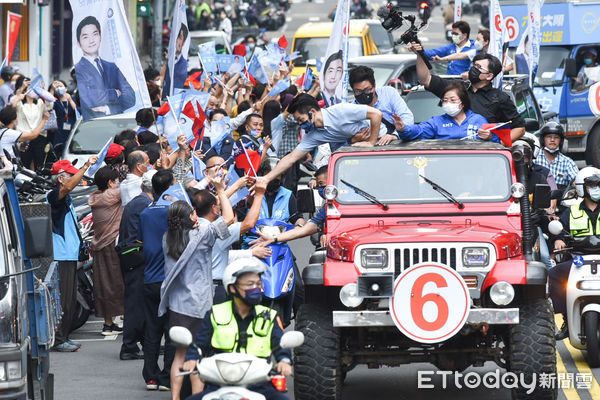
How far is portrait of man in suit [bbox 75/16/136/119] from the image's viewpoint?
42.0 ft

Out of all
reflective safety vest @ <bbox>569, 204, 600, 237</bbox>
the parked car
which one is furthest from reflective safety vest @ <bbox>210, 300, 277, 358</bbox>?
the parked car

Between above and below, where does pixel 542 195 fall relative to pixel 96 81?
below

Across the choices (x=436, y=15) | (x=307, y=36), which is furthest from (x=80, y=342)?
(x=436, y=15)

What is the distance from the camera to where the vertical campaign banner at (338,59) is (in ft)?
48.3

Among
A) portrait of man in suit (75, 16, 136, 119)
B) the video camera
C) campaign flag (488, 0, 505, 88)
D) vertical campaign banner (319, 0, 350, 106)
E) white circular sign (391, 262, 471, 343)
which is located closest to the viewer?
white circular sign (391, 262, 471, 343)

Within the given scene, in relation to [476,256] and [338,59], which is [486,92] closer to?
[338,59]

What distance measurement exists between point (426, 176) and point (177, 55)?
5821 millimetres

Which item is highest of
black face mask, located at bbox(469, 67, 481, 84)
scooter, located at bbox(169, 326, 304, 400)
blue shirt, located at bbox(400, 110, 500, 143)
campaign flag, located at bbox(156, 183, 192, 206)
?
black face mask, located at bbox(469, 67, 481, 84)

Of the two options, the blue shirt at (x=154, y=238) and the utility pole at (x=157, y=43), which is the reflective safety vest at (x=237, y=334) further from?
the utility pole at (x=157, y=43)

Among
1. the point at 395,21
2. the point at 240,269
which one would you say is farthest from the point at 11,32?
the point at 240,269

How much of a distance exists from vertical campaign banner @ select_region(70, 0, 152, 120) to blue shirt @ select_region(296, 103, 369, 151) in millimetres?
2289

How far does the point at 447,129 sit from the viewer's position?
11203 mm

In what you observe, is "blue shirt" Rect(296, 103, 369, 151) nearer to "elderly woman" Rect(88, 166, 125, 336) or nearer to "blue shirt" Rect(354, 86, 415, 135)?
"blue shirt" Rect(354, 86, 415, 135)

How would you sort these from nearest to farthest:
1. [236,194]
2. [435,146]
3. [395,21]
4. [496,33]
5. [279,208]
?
1. [435,146]
2. [279,208]
3. [236,194]
4. [395,21]
5. [496,33]
